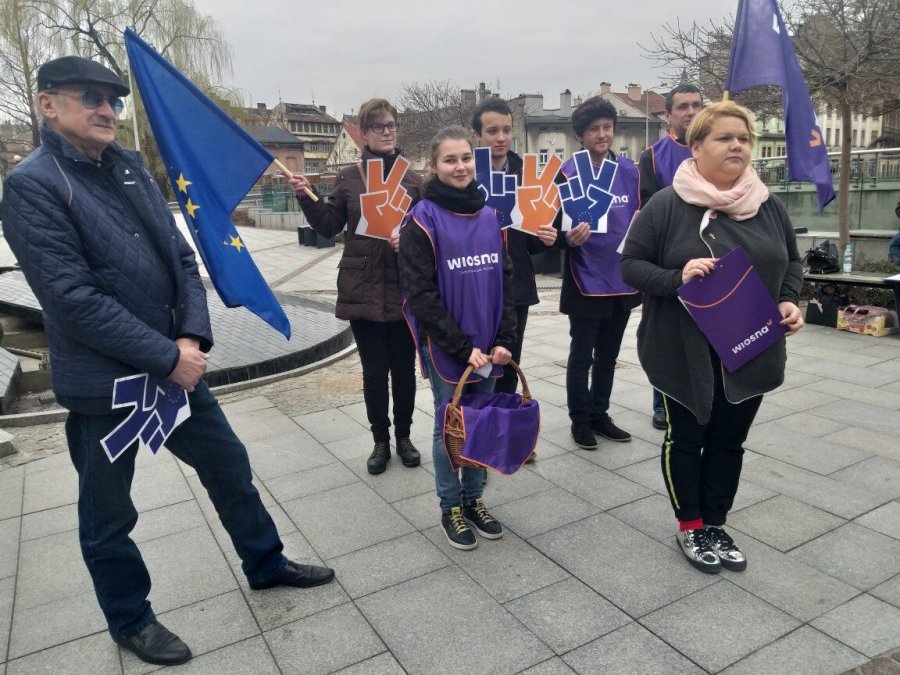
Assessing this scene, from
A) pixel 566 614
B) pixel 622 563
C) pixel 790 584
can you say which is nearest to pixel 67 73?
pixel 566 614

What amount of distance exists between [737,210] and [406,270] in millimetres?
1364

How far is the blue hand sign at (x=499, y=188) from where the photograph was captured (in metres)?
3.73

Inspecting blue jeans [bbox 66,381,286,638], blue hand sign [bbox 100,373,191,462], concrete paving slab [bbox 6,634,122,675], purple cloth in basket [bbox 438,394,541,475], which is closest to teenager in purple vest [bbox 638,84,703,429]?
purple cloth in basket [bbox 438,394,541,475]

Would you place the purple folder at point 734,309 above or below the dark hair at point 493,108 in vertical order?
below

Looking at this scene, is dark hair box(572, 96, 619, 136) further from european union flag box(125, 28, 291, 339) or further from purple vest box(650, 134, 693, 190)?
european union flag box(125, 28, 291, 339)

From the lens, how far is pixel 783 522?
324 centimetres

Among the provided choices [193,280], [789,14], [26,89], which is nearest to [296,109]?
[26,89]

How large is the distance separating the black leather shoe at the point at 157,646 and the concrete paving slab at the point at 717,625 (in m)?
1.67

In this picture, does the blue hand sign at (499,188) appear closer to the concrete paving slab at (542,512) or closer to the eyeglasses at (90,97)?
the concrete paving slab at (542,512)

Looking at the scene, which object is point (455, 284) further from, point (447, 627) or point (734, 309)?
point (447, 627)

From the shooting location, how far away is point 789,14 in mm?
9172

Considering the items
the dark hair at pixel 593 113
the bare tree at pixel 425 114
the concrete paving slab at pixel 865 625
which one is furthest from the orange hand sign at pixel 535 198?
the bare tree at pixel 425 114

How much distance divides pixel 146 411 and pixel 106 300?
40 centimetres

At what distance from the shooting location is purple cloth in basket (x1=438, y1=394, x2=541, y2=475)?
2836 millimetres
